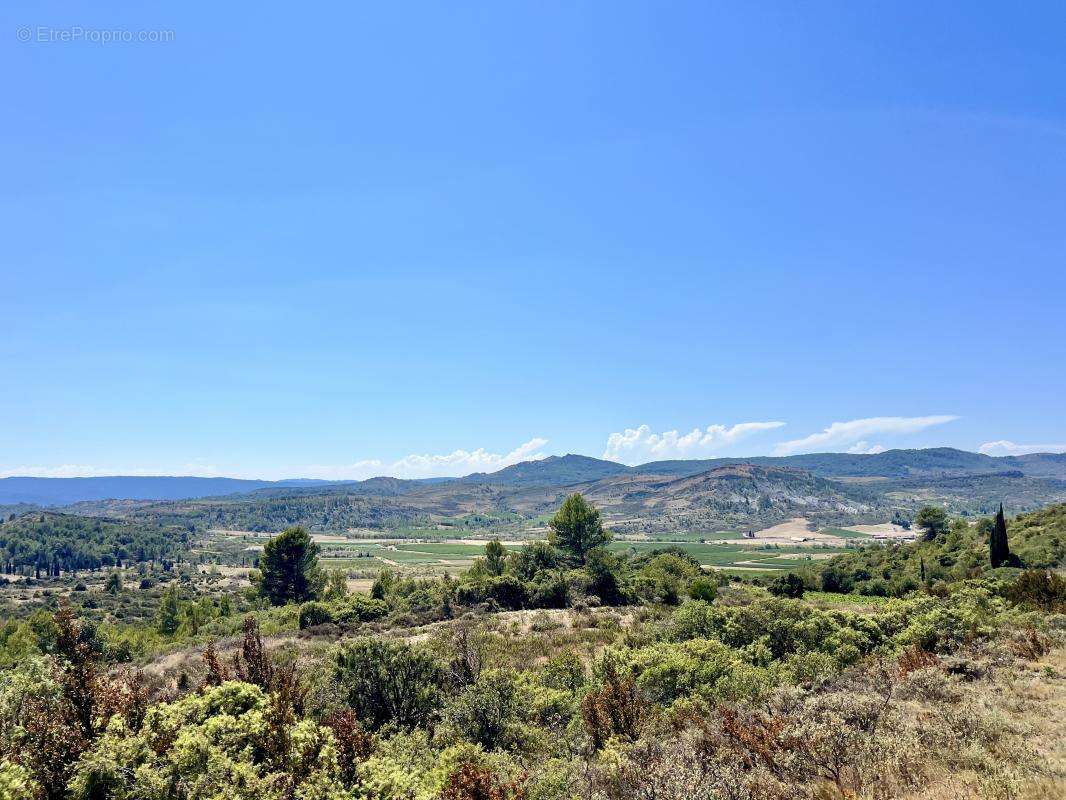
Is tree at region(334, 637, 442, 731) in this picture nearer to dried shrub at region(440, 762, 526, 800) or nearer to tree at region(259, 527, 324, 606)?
dried shrub at region(440, 762, 526, 800)

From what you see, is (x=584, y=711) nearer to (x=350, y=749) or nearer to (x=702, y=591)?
(x=350, y=749)

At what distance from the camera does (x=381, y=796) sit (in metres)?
7.68

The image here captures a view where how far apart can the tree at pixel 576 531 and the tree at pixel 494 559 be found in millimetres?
6092

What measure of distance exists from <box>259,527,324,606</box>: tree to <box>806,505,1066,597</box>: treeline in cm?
5968

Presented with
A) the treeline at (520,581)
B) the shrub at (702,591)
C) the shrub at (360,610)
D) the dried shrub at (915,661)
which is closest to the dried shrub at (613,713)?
the dried shrub at (915,661)

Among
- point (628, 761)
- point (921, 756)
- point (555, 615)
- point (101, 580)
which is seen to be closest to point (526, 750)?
point (628, 761)

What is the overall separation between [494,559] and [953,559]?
5685 cm

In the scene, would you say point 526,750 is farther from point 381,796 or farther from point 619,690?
point 381,796

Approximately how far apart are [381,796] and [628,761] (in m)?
4.93

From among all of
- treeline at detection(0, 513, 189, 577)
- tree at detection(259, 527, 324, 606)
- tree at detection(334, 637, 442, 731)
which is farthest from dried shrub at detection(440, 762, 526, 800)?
treeline at detection(0, 513, 189, 577)

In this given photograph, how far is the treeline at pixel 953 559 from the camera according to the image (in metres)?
58.0

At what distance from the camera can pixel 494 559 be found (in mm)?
59031

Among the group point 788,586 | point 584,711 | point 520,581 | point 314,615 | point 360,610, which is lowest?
point 788,586

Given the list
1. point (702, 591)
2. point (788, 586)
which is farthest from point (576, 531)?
point (788, 586)
